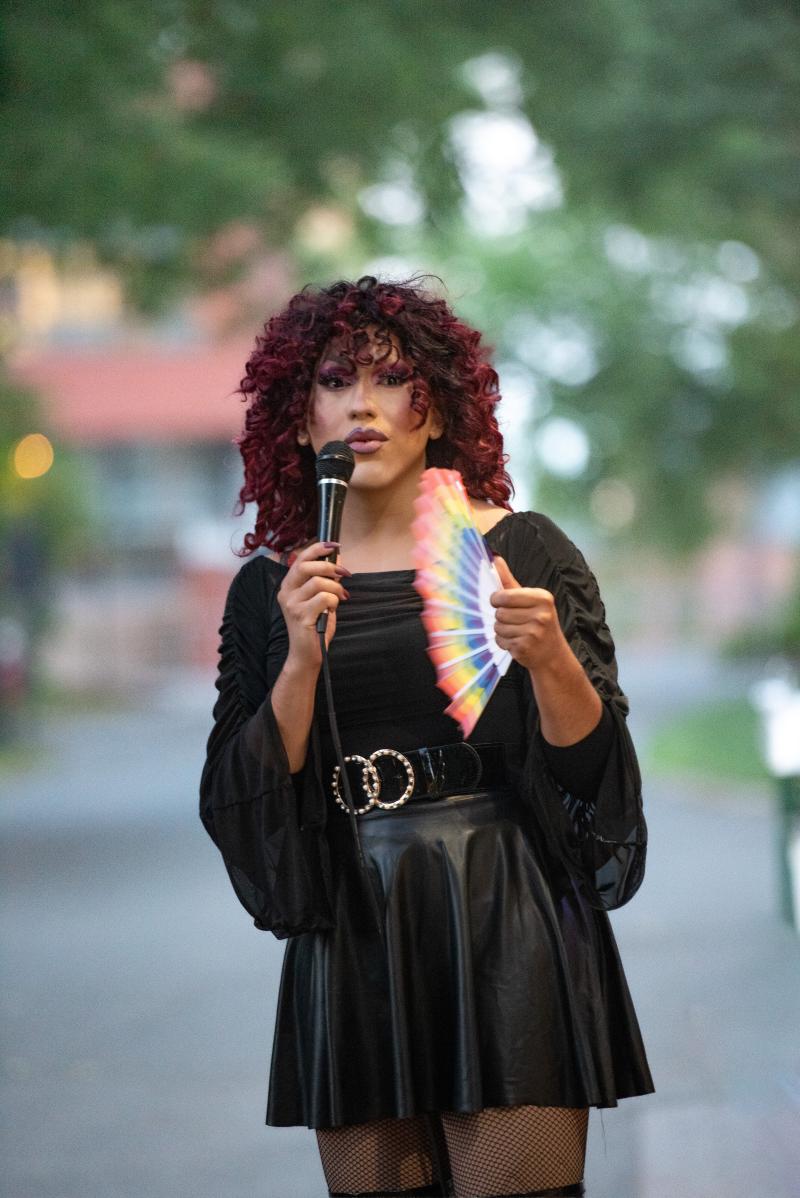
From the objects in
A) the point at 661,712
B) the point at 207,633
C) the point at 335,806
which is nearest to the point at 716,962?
the point at 335,806

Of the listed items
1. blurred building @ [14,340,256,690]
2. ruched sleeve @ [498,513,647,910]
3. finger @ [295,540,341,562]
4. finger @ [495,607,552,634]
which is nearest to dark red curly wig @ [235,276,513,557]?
ruched sleeve @ [498,513,647,910]

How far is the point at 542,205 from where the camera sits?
16.6m

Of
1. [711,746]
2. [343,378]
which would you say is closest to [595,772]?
[343,378]

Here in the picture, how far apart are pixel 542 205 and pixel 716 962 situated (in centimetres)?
1103

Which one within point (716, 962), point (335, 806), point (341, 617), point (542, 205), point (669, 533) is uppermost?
point (542, 205)

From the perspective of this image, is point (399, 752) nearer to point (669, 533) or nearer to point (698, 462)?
point (698, 462)

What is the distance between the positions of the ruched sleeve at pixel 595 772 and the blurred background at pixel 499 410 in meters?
0.38

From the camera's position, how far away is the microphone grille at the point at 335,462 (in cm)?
207

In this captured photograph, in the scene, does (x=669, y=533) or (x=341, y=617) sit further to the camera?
(x=669, y=533)

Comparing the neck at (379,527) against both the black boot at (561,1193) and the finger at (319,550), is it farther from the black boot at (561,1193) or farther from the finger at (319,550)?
the black boot at (561,1193)

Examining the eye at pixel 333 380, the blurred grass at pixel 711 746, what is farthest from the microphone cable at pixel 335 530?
the blurred grass at pixel 711 746

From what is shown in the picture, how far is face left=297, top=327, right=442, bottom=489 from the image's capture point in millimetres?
2182

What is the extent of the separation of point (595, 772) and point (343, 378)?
0.54 m

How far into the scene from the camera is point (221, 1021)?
240 inches
